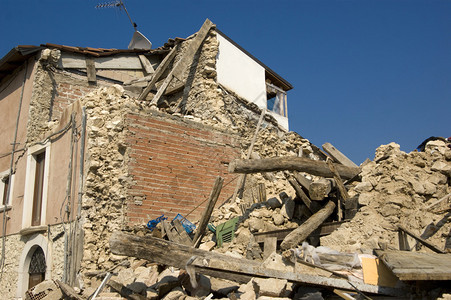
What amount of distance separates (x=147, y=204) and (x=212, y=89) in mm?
4321

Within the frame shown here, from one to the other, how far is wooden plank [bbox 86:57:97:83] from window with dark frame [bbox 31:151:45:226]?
2.62m

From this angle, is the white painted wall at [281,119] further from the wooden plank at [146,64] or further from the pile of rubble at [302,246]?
the pile of rubble at [302,246]

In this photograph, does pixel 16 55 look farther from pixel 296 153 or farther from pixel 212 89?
pixel 296 153

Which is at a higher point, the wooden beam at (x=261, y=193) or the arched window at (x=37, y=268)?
the wooden beam at (x=261, y=193)

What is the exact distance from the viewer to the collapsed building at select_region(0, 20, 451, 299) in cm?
641

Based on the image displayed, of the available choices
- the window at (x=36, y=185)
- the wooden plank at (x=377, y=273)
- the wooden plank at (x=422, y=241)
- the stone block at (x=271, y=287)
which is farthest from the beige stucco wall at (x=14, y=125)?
the wooden plank at (x=422, y=241)

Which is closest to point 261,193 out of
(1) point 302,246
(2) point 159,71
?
(1) point 302,246

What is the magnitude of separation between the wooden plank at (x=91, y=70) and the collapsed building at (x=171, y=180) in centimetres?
4

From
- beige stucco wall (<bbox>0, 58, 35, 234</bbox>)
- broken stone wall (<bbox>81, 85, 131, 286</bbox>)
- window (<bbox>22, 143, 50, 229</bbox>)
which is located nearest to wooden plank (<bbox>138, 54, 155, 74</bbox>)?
beige stucco wall (<bbox>0, 58, 35, 234</bbox>)

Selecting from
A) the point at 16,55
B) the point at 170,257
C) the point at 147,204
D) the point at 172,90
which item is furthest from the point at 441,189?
the point at 16,55

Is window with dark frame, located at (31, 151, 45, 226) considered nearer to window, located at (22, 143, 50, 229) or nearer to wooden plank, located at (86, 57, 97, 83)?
window, located at (22, 143, 50, 229)

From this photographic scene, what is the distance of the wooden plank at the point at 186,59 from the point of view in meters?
11.8

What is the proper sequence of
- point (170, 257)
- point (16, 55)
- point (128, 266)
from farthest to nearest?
point (16, 55), point (128, 266), point (170, 257)

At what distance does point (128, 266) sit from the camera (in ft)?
25.6
